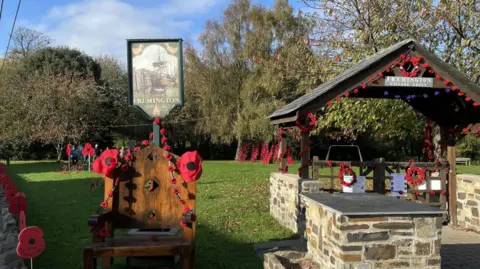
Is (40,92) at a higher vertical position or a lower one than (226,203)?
higher

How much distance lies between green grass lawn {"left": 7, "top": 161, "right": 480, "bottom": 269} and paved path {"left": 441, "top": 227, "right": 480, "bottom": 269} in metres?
2.55

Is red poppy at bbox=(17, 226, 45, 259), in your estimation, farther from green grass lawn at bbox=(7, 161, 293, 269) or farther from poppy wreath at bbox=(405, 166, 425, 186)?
poppy wreath at bbox=(405, 166, 425, 186)

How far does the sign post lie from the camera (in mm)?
6359

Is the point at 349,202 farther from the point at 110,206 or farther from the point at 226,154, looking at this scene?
the point at 226,154

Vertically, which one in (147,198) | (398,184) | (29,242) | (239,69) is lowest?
(398,184)

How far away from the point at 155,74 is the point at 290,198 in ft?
11.3

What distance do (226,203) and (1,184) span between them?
5.62 meters

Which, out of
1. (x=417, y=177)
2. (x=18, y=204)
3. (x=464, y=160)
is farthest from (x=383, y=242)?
(x=464, y=160)

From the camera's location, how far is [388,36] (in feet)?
36.8

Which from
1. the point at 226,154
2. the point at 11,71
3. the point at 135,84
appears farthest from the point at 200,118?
the point at 135,84

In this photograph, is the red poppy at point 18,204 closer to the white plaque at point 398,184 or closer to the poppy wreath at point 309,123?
the poppy wreath at point 309,123

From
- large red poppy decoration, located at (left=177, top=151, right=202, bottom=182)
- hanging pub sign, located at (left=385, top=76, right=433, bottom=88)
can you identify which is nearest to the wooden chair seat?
large red poppy decoration, located at (left=177, top=151, right=202, bottom=182)

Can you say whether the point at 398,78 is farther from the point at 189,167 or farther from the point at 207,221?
the point at 207,221

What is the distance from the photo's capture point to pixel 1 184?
10.9m
